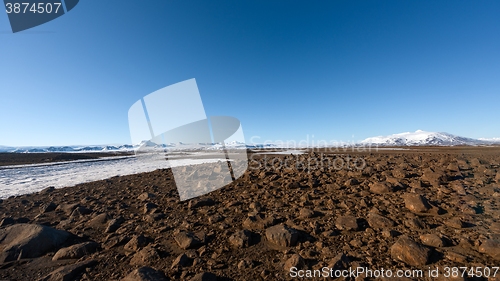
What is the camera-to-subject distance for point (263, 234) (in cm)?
429

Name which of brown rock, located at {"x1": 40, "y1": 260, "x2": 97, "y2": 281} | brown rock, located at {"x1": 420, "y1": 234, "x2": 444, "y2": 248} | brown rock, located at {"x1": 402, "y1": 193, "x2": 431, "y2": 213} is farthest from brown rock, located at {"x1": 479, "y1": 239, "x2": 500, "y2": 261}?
brown rock, located at {"x1": 40, "y1": 260, "x2": 97, "y2": 281}

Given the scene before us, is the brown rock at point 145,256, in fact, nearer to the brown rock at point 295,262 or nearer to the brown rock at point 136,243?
the brown rock at point 136,243

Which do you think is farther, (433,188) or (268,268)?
(433,188)

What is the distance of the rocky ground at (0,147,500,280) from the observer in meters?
3.19

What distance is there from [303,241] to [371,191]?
3907 millimetres

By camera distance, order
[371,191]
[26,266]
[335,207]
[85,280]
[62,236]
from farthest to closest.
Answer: [371,191] < [335,207] < [62,236] < [26,266] < [85,280]

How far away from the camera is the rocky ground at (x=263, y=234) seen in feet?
10.5

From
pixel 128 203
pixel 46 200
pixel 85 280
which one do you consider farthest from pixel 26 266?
pixel 46 200

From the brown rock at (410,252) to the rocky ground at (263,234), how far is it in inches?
0.5

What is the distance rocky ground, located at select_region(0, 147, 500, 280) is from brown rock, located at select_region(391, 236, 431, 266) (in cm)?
1

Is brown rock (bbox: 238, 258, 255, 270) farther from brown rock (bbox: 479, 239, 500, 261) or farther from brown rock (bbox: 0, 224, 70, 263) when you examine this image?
brown rock (bbox: 0, 224, 70, 263)

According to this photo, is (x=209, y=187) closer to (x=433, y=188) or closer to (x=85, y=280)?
(x=85, y=280)

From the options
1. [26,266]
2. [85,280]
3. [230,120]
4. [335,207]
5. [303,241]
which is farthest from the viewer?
[230,120]

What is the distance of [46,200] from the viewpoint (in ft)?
25.9
